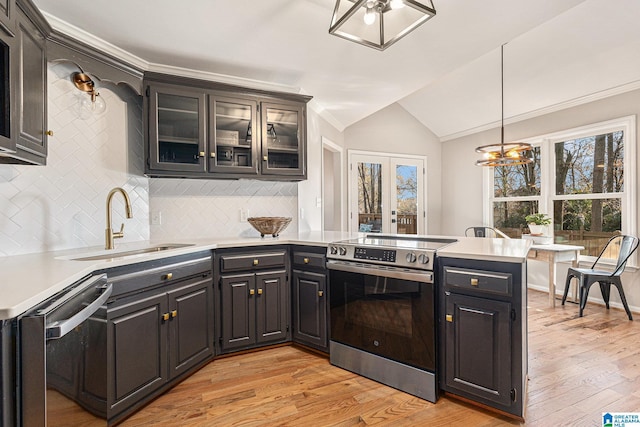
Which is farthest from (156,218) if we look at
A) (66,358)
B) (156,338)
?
(66,358)

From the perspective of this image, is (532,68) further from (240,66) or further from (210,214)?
(210,214)

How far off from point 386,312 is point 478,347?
1.88ft

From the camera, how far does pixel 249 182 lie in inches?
126

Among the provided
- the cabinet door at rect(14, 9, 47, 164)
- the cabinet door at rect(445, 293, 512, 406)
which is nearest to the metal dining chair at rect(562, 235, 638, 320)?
the cabinet door at rect(445, 293, 512, 406)

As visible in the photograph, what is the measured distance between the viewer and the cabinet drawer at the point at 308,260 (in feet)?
8.21

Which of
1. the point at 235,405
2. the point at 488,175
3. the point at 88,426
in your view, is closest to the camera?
the point at 88,426

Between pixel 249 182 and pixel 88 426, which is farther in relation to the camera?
pixel 249 182

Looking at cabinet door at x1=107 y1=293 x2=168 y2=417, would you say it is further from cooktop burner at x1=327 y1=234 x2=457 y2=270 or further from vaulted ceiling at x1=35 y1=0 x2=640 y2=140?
vaulted ceiling at x1=35 y1=0 x2=640 y2=140

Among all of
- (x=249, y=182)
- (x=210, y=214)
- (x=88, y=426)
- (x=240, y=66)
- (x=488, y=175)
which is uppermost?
(x=240, y=66)

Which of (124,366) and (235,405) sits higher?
(124,366)

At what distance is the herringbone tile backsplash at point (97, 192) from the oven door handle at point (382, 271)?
1221 mm

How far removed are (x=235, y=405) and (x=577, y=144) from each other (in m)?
5.09

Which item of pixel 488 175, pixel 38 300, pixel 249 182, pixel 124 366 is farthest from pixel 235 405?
pixel 488 175

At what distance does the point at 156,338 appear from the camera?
1950mm
